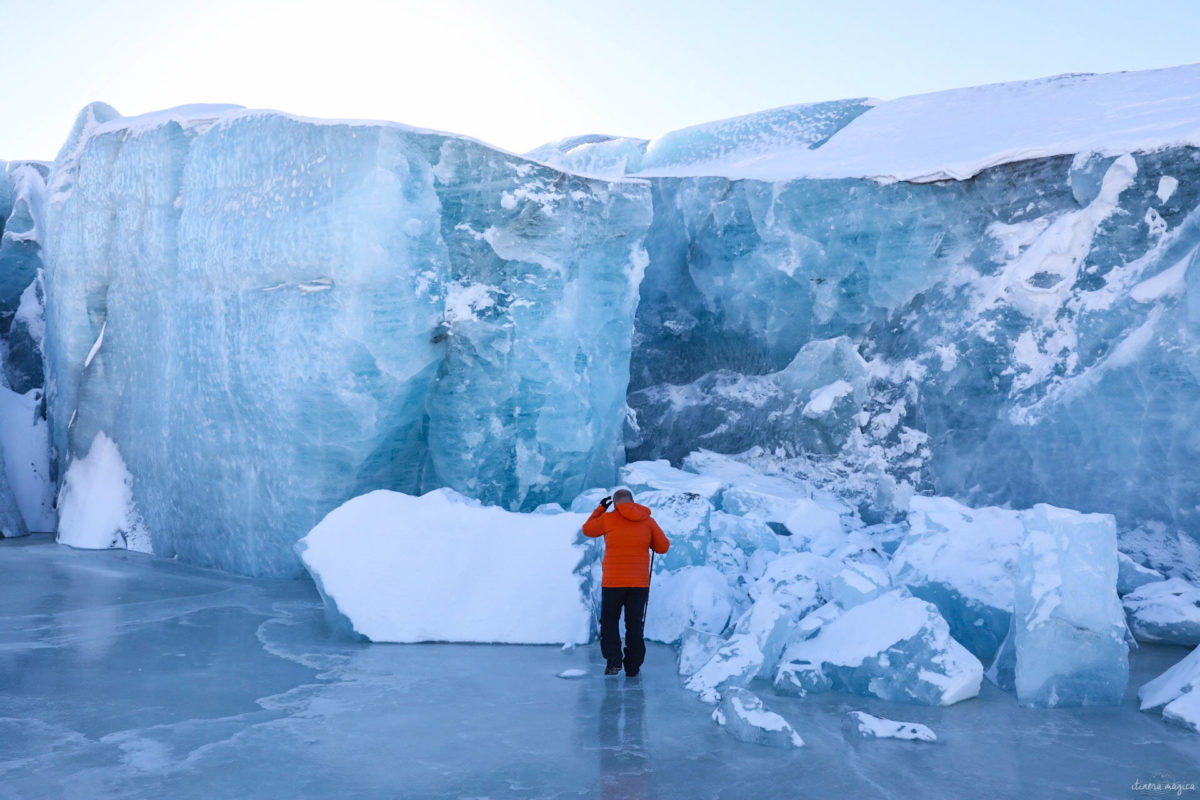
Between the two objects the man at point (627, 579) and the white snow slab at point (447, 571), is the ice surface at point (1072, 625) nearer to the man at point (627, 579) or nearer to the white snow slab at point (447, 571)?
the man at point (627, 579)

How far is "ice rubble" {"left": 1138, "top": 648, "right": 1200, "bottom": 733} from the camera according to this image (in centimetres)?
362

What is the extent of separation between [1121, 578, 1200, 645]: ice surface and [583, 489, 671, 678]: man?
9.13 feet

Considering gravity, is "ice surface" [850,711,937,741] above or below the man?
below

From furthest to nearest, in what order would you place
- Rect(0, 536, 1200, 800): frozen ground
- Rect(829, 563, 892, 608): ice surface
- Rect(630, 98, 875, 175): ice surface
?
Rect(630, 98, 875, 175): ice surface, Rect(829, 563, 892, 608): ice surface, Rect(0, 536, 1200, 800): frozen ground

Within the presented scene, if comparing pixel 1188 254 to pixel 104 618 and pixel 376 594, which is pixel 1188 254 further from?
pixel 104 618

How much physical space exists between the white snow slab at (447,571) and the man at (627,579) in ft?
2.15

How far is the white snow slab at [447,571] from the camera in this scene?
482 centimetres

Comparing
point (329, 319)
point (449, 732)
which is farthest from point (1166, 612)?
point (329, 319)

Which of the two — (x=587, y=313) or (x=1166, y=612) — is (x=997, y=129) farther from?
(x=1166, y=612)

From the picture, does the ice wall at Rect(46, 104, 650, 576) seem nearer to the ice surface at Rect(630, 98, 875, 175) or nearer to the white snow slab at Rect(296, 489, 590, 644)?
the white snow slab at Rect(296, 489, 590, 644)

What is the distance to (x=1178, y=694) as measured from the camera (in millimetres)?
3764

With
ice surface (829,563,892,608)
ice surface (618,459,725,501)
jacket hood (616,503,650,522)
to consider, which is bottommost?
ice surface (829,563,892,608)

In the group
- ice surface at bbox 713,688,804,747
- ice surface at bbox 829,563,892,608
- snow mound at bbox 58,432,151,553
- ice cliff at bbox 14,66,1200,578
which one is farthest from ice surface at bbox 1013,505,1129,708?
snow mound at bbox 58,432,151,553

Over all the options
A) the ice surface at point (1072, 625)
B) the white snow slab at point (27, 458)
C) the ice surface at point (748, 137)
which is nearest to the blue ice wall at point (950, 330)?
the ice surface at point (748, 137)
